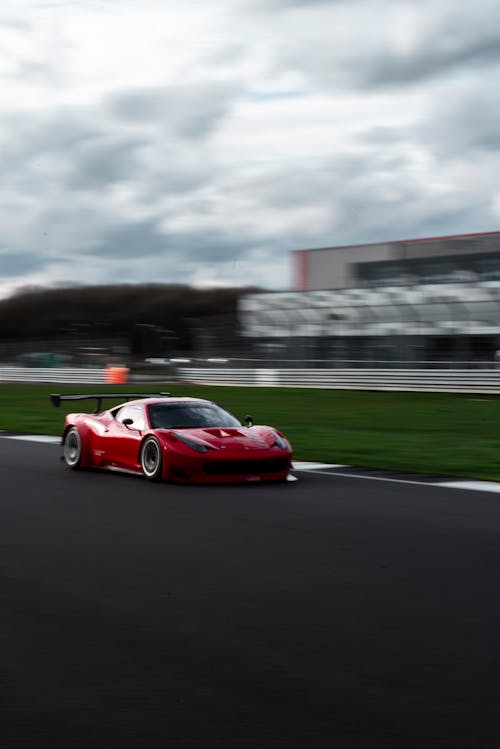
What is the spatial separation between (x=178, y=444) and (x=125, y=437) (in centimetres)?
108

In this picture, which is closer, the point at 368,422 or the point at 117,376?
the point at 368,422

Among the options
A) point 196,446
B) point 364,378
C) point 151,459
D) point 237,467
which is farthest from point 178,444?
point 364,378

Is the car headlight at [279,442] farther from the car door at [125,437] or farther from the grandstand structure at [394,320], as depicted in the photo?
the grandstand structure at [394,320]

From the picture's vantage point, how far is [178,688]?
435 cm

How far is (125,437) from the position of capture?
12.2 m

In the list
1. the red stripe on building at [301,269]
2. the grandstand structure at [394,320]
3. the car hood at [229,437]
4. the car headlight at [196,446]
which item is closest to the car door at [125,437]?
the car hood at [229,437]

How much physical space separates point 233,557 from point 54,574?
49.0 inches

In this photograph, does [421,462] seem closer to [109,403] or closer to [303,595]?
[303,595]

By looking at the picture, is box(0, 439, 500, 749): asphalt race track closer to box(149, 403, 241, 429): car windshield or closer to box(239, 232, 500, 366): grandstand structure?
box(149, 403, 241, 429): car windshield

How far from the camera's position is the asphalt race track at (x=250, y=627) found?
12.9 ft

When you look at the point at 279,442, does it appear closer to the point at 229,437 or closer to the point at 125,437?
the point at 229,437

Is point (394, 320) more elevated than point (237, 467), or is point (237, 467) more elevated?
point (394, 320)

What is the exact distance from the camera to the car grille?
11266 millimetres

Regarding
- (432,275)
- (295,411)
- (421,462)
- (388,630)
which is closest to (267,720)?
(388,630)
